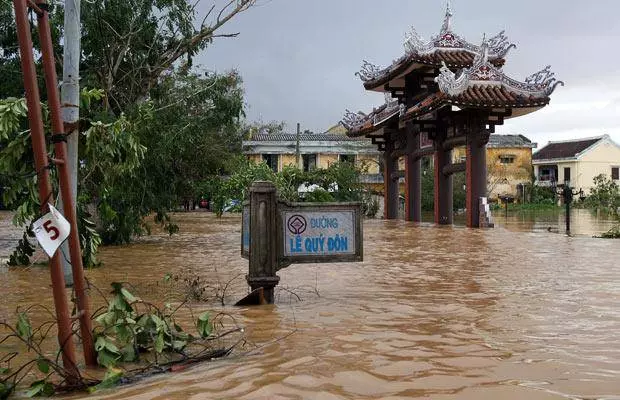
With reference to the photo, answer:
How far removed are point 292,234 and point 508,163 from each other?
2280 inches

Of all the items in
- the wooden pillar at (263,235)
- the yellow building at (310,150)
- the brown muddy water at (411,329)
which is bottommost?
the brown muddy water at (411,329)

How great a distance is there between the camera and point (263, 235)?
7098mm

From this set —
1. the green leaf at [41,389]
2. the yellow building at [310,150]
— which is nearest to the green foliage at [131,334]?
Result: the green leaf at [41,389]

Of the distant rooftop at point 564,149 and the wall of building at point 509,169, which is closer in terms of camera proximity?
the wall of building at point 509,169

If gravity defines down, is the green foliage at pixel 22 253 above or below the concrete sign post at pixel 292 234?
below

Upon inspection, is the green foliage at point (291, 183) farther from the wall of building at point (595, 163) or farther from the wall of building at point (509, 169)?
the wall of building at point (595, 163)

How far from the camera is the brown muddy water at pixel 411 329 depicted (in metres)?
4.19

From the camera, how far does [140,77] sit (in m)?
15.7

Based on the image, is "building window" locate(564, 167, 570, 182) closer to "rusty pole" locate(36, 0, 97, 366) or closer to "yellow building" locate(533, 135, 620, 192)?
"yellow building" locate(533, 135, 620, 192)

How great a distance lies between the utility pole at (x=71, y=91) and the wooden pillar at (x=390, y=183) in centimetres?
2685

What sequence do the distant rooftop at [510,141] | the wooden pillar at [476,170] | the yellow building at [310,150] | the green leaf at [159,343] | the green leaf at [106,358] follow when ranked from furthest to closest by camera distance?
the distant rooftop at [510,141] → the yellow building at [310,150] → the wooden pillar at [476,170] → the green leaf at [159,343] → the green leaf at [106,358]

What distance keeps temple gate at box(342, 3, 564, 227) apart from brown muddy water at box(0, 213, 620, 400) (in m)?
11.5

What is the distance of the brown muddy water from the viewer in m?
4.19

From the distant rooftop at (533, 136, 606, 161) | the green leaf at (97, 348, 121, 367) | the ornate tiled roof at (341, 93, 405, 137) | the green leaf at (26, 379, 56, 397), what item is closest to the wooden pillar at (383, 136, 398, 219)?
the ornate tiled roof at (341, 93, 405, 137)
